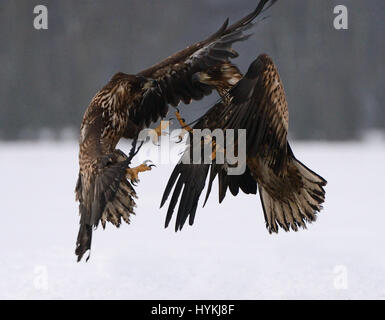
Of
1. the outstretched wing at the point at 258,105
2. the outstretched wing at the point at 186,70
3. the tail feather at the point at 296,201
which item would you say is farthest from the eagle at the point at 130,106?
the tail feather at the point at 296,201

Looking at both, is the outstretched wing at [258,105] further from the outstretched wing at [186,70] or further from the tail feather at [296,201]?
the tail feather at [296,201]

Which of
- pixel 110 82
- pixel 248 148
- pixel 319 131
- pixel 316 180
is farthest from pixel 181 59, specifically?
pixel 319 131

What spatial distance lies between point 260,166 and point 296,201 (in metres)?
0.26

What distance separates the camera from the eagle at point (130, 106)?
6.41 ft

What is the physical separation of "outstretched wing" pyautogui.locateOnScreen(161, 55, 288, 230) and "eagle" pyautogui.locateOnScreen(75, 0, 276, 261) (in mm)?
117

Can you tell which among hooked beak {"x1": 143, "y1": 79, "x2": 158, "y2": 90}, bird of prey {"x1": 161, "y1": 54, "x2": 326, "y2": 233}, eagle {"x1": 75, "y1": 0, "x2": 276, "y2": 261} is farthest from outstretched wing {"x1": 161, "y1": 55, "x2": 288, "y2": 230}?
hooked beak {"x1": 143, "y1": 79, "x2": 158, "y2": 90}

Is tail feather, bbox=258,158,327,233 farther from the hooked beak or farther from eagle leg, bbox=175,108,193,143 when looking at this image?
the hooked beak

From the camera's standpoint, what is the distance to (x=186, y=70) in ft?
6.81

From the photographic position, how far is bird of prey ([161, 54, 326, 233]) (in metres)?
1.95

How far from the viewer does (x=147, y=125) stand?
2.16 meters

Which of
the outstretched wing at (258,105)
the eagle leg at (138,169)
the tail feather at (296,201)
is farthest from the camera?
the tail feather at (296,201)

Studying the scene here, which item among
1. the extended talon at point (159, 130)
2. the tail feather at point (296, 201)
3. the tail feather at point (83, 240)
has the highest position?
the extended talon at point (159, 130)

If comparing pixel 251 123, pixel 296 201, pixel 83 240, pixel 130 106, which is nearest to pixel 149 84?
pixel 130 106

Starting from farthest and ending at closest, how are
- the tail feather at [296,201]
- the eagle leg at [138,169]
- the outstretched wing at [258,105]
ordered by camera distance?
the tail feather at [296,201], the eagle leg at [138,169], the outstretched wing at [258,105]
